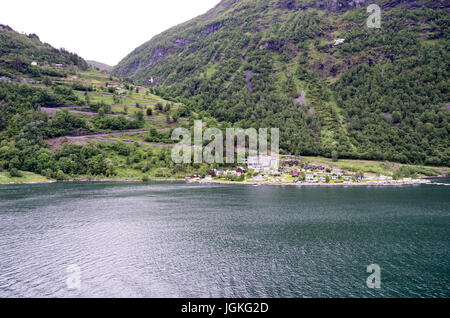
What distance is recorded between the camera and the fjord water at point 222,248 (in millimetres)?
28531

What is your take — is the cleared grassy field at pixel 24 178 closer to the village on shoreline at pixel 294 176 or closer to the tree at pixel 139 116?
the village on shoreline at pixel 294 176

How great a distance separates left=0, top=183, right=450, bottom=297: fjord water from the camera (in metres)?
28.5

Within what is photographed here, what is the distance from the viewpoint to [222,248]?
39.8 metres

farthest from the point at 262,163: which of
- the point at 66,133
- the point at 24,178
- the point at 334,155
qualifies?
the point at 24,178

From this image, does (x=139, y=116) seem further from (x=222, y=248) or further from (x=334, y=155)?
(x=222, y=248)

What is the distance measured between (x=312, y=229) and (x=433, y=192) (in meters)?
67.9

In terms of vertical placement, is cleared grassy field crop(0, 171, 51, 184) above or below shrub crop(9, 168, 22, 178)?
below

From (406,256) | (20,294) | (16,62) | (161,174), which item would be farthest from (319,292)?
(16,62)

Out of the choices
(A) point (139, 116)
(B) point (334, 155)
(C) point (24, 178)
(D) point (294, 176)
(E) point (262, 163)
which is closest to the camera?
(C) point (24, 178)

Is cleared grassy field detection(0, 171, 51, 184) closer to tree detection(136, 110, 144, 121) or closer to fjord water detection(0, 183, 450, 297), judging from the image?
fjord water detection(0, 183, 450, 297)

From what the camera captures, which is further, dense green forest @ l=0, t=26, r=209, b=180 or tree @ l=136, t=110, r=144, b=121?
tree @ l=136, t=110, r=144, b=121

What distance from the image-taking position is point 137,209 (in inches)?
2569

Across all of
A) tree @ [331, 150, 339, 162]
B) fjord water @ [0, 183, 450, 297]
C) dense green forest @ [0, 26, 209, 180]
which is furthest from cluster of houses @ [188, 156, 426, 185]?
fjord water @ [0, 183, 450, 297]

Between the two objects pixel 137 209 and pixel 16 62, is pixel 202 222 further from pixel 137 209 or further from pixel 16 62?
pixel 16 62
